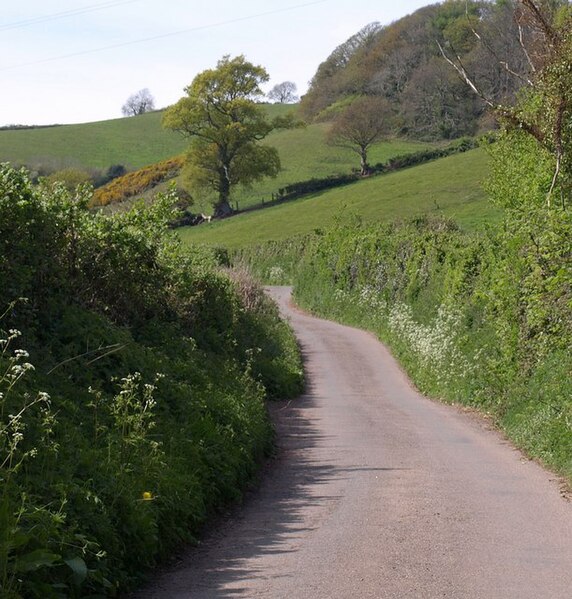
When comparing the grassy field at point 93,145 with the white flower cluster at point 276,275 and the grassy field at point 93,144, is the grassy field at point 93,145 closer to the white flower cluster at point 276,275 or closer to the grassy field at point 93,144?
the grassy field at point 93,144

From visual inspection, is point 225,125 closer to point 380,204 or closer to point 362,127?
point 362,127

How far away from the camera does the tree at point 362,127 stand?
95500 millimetres

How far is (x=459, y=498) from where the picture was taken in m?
12.2

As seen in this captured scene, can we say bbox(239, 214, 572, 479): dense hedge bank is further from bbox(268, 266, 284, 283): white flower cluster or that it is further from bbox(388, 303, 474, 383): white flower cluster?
bbox(268, 266, 284, 283): white flower cluster

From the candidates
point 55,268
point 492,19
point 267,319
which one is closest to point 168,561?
point 55,268

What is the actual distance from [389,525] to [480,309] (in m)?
17.9

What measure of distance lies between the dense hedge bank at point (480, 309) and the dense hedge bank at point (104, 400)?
532cm

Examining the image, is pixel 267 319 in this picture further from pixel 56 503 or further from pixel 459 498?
pixel 56 503

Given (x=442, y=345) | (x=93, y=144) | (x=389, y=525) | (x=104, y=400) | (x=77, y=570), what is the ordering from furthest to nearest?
(x=93, y=144) → (x=442, y=345) → (x=104, y=400) → (x=389, y=525) → (x=77, y=570)

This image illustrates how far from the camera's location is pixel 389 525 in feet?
34.1

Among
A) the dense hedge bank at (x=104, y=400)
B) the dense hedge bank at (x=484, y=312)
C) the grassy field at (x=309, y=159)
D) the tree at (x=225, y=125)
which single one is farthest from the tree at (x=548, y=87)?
the grassy field at (x=309, y=159)

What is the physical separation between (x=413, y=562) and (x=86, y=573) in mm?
3005

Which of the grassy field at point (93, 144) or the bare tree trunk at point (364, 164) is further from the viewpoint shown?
the grassy field at point (93, 144)

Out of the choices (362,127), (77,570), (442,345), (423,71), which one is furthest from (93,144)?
(77,570)
